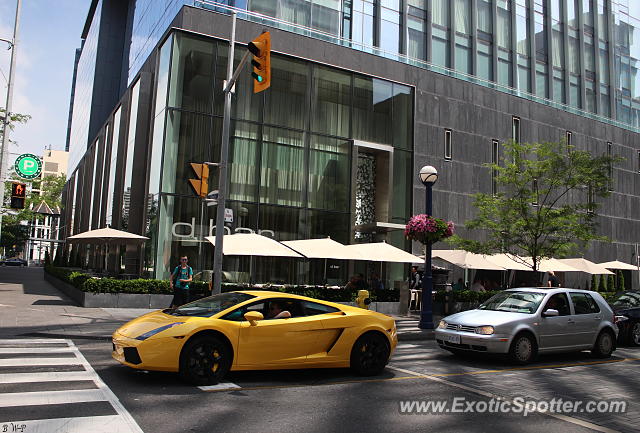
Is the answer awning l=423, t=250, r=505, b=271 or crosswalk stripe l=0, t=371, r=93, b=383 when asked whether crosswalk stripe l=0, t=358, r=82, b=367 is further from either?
awning l=423, t=250, r=505, b=271

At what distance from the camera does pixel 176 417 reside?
575cm

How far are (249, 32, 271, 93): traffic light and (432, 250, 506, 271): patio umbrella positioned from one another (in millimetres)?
13819

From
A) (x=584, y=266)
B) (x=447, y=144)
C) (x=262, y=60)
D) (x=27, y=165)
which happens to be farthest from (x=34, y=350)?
(x=584, y=266)

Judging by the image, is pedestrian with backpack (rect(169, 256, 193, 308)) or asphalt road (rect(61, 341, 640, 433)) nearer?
asphalt road (rect(61, 341, 640, 433))

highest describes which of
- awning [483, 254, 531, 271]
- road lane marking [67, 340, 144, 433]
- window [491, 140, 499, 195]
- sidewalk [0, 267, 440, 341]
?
window [491, 140, 499, 195]

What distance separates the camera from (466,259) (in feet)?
73.3

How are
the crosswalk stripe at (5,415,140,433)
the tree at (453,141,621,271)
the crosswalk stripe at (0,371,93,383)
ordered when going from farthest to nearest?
the tree at (453,141,621,271) < the crosswalk stripe at (0,371,93,383) < the crosswalk stripe at (5,415,140,433)

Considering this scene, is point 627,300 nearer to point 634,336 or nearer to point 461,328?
point 634,336

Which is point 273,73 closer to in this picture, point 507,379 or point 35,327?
point 35,327

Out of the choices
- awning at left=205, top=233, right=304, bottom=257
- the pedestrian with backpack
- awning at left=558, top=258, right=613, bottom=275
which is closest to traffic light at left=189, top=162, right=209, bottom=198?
the pedestrian with backpack

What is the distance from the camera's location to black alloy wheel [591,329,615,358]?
11297 mm

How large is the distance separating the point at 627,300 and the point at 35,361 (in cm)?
1482

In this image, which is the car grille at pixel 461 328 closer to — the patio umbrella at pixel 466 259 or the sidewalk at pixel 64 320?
the sidewalk at pixel 64 320

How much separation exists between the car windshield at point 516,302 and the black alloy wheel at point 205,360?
6.13 metres
